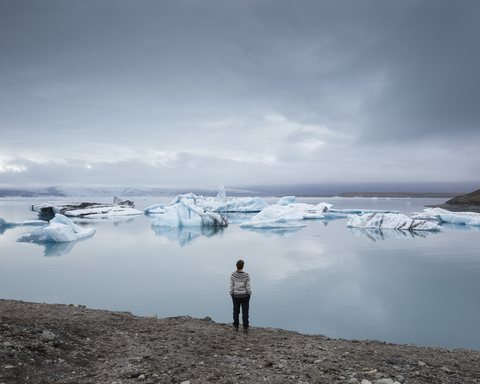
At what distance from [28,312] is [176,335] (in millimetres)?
2342

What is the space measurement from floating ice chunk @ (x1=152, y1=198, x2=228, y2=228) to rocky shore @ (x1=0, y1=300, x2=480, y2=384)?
16.8m

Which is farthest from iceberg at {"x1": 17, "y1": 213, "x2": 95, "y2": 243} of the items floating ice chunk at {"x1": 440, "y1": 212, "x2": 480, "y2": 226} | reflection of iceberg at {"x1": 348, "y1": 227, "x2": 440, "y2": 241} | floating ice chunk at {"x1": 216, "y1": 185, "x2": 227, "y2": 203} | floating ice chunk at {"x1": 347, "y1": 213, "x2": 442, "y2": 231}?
floating ice chunk at {"x1": 216, "y1": 185, "x2": 227, "y2": 203}

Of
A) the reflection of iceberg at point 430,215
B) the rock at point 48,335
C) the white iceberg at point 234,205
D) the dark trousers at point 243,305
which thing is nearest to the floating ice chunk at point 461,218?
the reflection of iceberg at point 430,215

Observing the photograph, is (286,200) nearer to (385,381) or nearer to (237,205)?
(237,205)

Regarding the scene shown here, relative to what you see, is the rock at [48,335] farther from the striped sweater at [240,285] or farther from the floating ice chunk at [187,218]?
the floating ice chunk at [187,218]

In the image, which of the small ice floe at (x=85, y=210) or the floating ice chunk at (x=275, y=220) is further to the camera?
the small ice floe at (x=85, y=210)

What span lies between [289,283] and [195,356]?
4652 mm

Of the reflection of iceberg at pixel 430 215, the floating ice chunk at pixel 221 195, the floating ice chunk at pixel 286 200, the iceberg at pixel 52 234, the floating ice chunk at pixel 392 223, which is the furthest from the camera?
the floating ice chunk at pixel 221 195

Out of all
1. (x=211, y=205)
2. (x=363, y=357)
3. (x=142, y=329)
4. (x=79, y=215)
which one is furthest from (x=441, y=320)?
(x=211, y=205)

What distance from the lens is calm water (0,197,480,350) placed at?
17.0ft

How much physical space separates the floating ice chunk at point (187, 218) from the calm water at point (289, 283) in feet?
24.7

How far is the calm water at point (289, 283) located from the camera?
17.0ft

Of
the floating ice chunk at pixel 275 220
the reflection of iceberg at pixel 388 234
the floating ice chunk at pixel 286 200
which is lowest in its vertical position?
the reflection of iceberg at pixel 388 234

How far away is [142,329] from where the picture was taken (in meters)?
4.05
